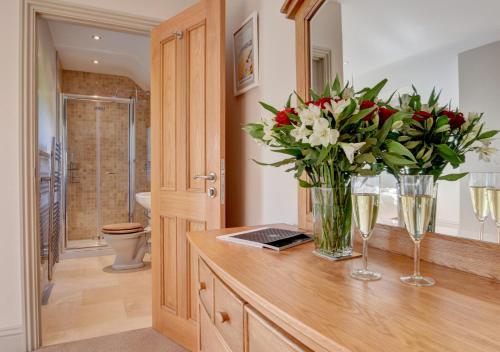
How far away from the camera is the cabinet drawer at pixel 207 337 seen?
957 mm

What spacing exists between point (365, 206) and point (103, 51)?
14.5ft

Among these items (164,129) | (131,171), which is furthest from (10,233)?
(131,171)

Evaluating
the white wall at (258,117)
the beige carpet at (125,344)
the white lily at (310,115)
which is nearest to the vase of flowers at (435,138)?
the white lily at (310,115)

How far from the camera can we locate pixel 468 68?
821 millimetres

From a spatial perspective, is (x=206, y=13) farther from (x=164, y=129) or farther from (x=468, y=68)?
(x=468, y=68)

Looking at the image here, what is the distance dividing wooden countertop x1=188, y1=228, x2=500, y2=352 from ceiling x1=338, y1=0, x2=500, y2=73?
1.89 ft

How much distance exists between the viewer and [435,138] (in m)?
0.89

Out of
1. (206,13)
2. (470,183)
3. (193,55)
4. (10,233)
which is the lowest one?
(10,233)

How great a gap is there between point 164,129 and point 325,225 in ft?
5.25

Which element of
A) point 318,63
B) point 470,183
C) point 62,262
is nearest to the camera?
point 470,183

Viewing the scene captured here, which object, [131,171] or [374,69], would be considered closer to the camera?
[374,69]

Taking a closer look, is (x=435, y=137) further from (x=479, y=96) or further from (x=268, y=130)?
(x=268, y=130)

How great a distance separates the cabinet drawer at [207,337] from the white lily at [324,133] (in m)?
0.60

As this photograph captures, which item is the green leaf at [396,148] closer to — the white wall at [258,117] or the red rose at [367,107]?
the red rose at [367,107]
